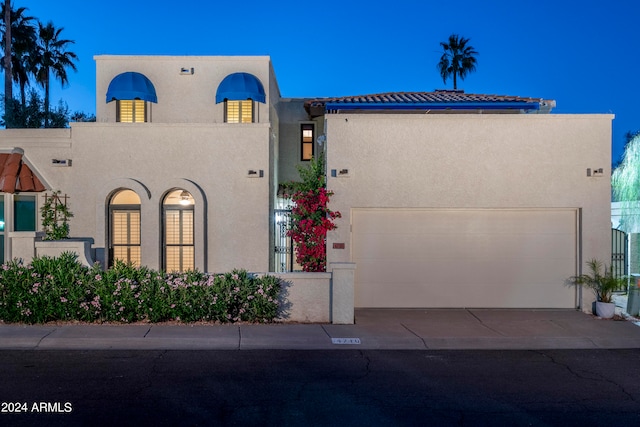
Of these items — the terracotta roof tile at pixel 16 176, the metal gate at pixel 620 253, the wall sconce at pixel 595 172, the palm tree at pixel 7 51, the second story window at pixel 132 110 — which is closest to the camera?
the wall sconce at pixel 595 172

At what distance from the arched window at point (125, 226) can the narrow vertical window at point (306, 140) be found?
7.33 metres

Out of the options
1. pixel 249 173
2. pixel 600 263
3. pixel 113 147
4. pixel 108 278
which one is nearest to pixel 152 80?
pixel 113 147

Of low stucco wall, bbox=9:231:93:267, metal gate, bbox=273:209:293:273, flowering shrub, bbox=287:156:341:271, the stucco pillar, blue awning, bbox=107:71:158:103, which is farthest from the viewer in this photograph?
blue awning, bbox=107:71:158:103

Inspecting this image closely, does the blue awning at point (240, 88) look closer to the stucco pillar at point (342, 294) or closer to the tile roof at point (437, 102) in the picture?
the tile roof at point (437, 102)

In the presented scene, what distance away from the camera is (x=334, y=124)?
13.4 metres

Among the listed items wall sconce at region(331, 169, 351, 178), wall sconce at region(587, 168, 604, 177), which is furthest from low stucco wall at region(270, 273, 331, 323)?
wall sconce at region(587, 168, 604, 177)

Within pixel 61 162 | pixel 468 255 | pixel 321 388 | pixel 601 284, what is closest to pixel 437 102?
pixel 468 255

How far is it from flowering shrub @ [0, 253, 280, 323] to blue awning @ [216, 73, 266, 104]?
7332mm

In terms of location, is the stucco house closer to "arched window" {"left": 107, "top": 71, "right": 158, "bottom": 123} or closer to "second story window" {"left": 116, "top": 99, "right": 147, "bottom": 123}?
"arched window" {"left": 107, "top": 71, "right": 158, "bottom": 123}

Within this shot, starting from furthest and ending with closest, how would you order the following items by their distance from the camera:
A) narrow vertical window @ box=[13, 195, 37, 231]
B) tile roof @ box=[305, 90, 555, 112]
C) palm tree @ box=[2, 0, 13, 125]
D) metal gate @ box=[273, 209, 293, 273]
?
palm tree @ box=[2, 0, 13, 125], tile roof @ box=[305, 90, 555, 112], metal gate @ box=[273, 209, 293, 273], narrow vertical window @ box=[13, 195, 37, 231]

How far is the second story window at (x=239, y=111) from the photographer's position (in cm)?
1808

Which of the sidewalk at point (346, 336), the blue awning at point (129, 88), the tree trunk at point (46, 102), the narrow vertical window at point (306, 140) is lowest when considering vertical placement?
the sidewalk at point (346, 336)

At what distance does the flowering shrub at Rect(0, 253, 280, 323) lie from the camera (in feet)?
35.9

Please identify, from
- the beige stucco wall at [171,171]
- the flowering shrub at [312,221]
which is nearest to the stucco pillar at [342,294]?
the flowering shrub at [312,221]
